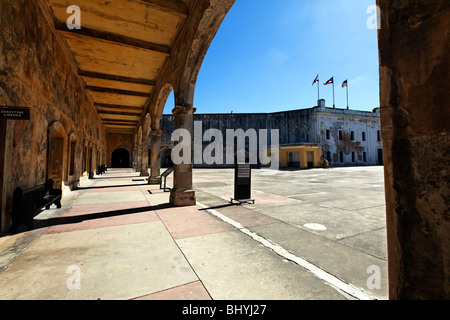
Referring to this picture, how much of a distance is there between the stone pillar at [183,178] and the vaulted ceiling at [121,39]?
97.0 inches

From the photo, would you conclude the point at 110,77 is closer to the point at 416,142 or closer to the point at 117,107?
the point at 117,107

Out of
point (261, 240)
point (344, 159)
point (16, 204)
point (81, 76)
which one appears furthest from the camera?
point (344, 159)

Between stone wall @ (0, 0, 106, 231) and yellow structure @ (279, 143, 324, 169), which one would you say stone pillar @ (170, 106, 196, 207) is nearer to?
stone wall @ (0, 0, 106, 231)

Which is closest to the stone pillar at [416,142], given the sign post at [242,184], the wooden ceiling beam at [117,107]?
the sign post at [242,184]

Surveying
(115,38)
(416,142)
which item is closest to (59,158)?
(115,38)

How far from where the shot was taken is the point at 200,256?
7.64 feet

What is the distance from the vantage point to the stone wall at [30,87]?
10.6 ft

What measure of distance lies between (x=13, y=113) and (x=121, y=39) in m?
4.23

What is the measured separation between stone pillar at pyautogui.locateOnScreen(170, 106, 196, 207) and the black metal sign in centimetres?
305

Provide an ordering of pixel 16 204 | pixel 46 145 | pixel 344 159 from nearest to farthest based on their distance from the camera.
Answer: pixel 16 204 < pixel 46 145 < pixel 344 159

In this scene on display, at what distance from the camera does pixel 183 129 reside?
5441 mm
